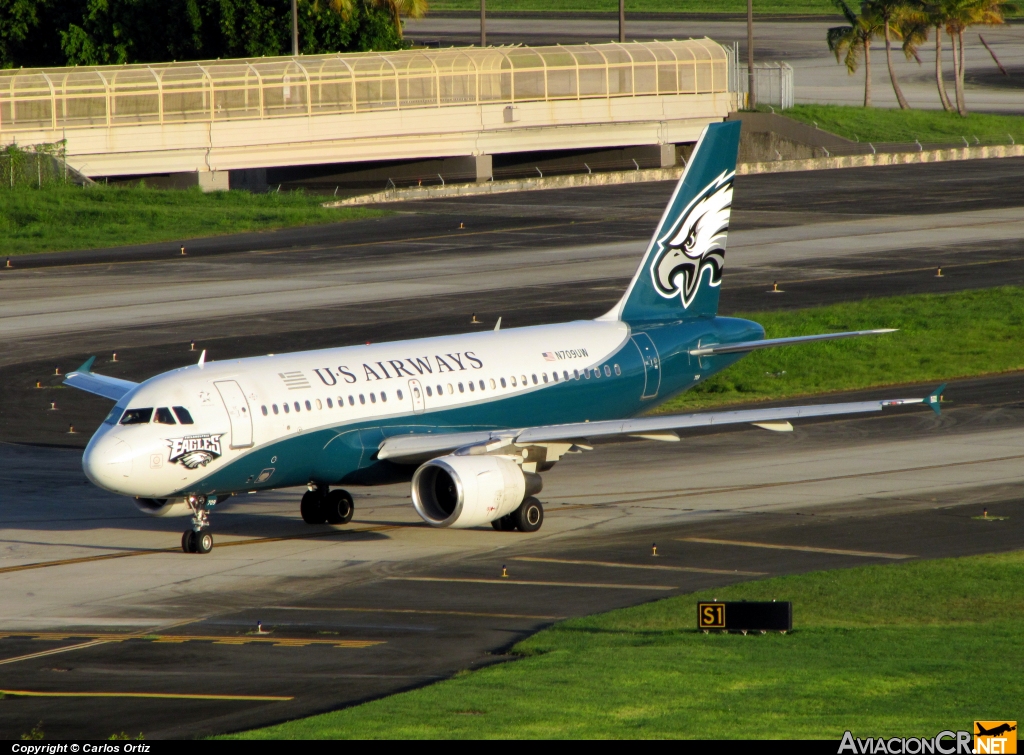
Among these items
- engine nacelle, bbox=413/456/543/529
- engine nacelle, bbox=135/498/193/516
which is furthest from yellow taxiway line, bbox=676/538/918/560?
engine nacelle, bbox=135/498/193/516

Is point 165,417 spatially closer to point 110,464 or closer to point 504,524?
point 110,464

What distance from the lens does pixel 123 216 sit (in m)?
88.6

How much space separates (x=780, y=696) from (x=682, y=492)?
61.8 feet

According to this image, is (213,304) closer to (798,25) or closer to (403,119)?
(403,119)

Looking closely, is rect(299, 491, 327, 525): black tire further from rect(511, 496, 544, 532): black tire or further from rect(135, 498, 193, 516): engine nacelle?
rect(511, 496, 544, 532): black tire

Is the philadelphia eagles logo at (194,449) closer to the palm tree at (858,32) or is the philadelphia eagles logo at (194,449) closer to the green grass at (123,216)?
the green grass at (123,216)

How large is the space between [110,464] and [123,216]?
59.4m

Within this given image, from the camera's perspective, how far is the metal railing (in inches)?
3684

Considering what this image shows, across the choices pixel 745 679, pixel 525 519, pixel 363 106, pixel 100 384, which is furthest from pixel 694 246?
pixel 363 106

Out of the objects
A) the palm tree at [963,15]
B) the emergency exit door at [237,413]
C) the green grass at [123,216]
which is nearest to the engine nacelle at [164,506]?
the emergency exit door at [237,413]

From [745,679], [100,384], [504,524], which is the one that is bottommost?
[504,524]

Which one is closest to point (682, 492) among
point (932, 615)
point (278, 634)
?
point (932, 615)

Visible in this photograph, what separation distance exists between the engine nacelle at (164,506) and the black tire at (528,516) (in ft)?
23.6

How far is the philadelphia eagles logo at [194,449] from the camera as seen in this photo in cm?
3228
